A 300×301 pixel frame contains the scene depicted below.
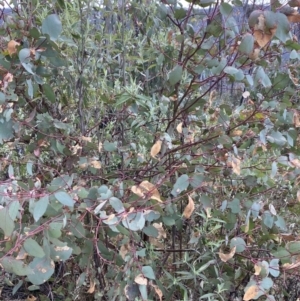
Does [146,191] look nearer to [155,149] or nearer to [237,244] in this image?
[155,149]

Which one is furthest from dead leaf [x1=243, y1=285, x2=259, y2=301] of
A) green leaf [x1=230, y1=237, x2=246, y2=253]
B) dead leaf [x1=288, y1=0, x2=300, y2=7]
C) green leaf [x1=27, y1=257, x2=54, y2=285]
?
dead leaf [x1=288, y1=0, x2=300, y2=7]

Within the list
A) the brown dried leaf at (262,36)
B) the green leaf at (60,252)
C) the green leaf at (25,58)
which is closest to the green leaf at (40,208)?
the green leaf at (60,252)

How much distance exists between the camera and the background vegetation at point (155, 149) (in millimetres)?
1113

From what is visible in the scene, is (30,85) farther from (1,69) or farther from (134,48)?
(134,48)

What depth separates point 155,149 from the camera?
3.93 ft

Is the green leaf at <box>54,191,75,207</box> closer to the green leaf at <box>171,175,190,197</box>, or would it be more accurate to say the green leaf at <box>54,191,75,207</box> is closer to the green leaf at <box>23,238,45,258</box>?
the green leaf at <box>23,238,45,258</box>

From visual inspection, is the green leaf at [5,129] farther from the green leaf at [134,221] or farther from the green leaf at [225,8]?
the green leaf at [225,8]

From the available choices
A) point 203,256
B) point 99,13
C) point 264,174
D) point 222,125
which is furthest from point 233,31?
point 203,256

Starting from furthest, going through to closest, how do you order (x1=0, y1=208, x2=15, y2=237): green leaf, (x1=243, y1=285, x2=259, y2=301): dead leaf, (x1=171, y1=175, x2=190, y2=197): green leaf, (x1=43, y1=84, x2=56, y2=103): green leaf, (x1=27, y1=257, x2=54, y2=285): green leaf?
1. (x1=43, y1=84, x2=56, y2=103): green leaf
2. (x1=171, y1=175, x2=190, y2=197): green leaf
3. (x1=243, y1=285, x2=259, y2=301): dead leaf
4. (x1=27, y1=257, x2=54, y2=285): green leaf
5. (x1=0, y1=208, x2=15, y2=237): green leaf

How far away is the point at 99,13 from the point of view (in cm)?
168

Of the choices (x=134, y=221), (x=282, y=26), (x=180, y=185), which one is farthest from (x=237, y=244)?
(x=282, y=26)

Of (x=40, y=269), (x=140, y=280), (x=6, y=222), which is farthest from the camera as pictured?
(x=140, y=280)

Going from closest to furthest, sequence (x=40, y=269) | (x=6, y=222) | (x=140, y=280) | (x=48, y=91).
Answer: (x=6, y=222) → (x=40, y=269) → (x=140, y=280) → (x=48, y=91)

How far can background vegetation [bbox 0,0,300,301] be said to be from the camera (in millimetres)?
1113
